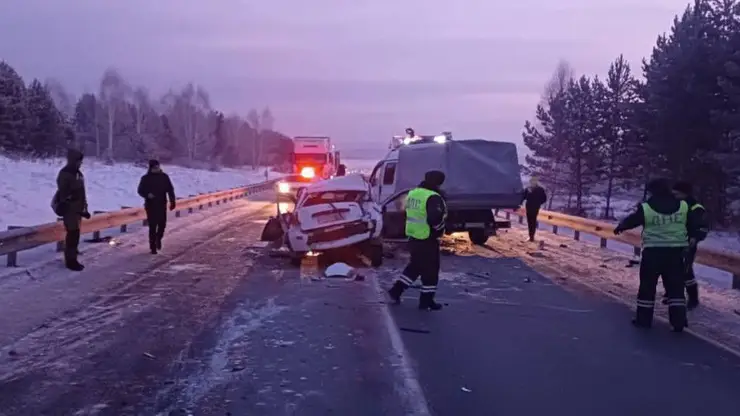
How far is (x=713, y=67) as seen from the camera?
3253 centimetres

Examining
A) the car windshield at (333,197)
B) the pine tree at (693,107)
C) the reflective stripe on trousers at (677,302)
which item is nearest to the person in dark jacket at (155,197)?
the car windshield at (333,197)

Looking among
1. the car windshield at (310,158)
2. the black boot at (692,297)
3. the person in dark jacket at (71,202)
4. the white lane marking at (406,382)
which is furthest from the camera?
the car windshield at (310,158)

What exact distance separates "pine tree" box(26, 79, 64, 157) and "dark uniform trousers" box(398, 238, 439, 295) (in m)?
58.9

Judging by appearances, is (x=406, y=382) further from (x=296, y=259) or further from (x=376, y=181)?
(x=376, y=181)

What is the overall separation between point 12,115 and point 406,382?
57.4 meters

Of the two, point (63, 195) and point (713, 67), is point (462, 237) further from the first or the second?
point (713, 67)

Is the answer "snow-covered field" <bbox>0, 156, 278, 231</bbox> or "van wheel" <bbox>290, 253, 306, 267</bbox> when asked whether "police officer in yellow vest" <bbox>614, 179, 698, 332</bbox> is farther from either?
"snow-covered field" <bbox>0, 156, 278, 231</bbox>

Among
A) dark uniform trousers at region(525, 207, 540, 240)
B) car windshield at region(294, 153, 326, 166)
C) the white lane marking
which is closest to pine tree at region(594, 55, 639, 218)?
car windshield at region(294, 153, 326, 166)

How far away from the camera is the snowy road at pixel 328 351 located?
5.74 m

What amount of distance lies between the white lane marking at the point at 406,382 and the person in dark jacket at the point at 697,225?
332cm

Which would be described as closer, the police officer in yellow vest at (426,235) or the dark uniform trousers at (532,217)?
the police officer in yellow vest at (426,235)

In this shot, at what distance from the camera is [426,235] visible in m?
9.87

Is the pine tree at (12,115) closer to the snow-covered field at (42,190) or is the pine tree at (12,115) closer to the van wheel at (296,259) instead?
the snow-covered field at (42,190)

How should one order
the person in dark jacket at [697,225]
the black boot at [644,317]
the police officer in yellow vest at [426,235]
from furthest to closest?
the police officer in yellow vest at [426,235]
the person in dark jacket at [697,225]
the black boot at [644,317]
